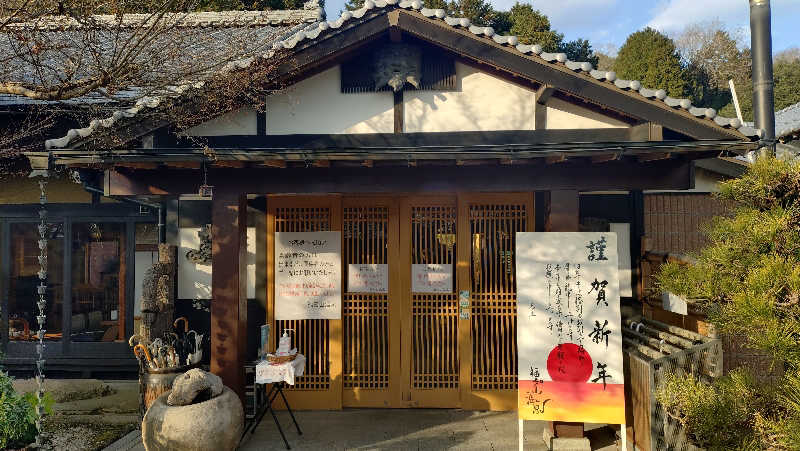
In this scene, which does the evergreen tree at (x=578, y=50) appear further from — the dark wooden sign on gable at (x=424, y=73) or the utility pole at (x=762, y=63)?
the dark wooden sign on gable at (x=424, y=73)

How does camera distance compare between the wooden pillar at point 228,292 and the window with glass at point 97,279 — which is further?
the window with glass at point 97,279

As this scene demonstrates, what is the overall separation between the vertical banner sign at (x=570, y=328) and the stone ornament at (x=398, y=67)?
250cm

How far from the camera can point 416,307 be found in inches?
276

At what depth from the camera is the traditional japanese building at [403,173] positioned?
17.7 ft

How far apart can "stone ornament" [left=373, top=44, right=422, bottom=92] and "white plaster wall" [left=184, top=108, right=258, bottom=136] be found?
1.77 metres

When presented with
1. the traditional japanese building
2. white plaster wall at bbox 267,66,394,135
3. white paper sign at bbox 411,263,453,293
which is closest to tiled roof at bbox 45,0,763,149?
the traditional japanese building

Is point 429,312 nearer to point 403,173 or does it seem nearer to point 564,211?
point 403,173

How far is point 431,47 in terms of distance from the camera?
616 cm

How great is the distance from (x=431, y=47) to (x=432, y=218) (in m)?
2.44

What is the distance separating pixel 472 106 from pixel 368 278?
2927mm

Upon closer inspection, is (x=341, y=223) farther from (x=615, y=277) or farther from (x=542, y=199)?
(x=615, y=277)

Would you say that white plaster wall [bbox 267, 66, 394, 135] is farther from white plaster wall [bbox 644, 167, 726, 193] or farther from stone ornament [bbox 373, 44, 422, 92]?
white plaster wall [bbox 644, 167, 726, 193]

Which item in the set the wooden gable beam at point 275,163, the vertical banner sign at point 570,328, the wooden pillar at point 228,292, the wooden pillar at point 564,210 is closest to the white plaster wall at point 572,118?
the wooden pillar at point 564,210

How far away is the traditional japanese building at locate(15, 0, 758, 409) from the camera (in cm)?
538
